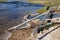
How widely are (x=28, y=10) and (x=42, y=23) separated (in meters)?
1.62

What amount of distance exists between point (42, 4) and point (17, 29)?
82.9 inches

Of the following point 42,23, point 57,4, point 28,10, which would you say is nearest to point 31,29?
point 42,23

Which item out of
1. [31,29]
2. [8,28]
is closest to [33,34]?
[31,29]

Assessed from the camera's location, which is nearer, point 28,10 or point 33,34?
point 33,34

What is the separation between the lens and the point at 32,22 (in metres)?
4.76

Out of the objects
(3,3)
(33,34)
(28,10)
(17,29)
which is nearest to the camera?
(33,34)

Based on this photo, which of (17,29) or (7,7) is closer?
(17,29)

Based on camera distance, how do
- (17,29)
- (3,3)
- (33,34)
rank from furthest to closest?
(3,3) → (17,29) → (33,34)

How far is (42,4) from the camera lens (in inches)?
251

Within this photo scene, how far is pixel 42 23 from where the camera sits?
4.52 metres

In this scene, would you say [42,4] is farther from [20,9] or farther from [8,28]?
[8,28]

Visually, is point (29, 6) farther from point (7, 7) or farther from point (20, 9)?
point (7, 7)

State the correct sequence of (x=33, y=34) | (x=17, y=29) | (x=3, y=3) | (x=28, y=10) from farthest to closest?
(x=3, y=3), (x=28, y=10), (x=17, y=29), (x=33, y=34)

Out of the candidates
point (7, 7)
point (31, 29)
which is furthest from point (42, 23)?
point (7, 7)
